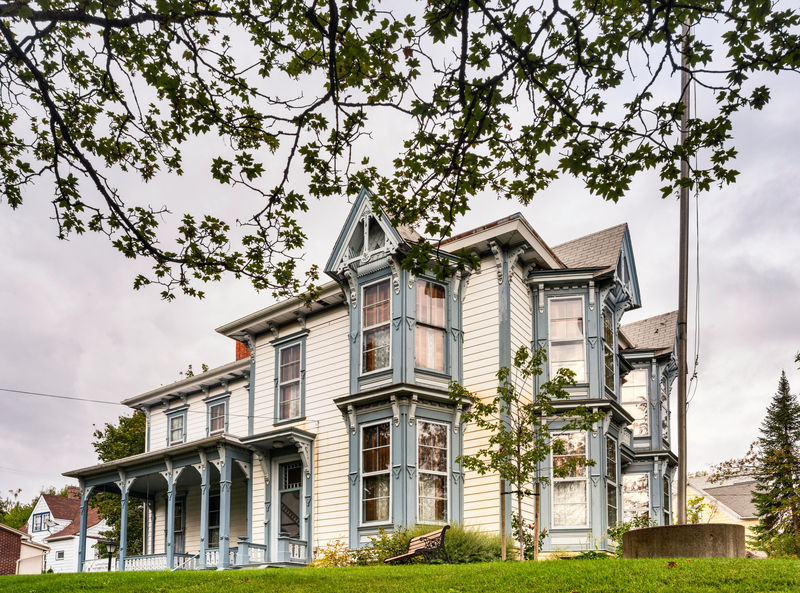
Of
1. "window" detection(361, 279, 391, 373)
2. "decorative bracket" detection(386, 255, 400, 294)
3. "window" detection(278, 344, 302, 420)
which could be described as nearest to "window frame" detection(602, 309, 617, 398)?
"decorative bracket" detection(386, 255, 400, 294)

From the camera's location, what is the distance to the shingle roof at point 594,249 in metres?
19.6

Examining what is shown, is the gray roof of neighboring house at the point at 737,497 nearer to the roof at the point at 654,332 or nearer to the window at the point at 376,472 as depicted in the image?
the roof at the point at 654,332

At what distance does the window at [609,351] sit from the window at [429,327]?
433 centimetres

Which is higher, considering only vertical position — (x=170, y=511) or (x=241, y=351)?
(x=241, y=351)

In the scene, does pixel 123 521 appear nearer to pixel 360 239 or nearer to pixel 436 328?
pixel 360 239

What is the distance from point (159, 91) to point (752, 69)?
6.78 m

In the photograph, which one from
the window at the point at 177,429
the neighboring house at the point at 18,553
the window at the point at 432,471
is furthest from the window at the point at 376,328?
the neighboring house at the point at 18,553

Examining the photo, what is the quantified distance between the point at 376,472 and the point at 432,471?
138 cm

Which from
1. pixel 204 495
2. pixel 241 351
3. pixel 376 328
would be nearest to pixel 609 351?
pixel 376 328

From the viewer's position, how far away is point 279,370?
21.8m

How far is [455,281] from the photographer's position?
60.1ft

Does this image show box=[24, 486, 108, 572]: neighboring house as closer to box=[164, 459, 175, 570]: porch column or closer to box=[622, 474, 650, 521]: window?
box=[164, 459, 175, 570]: porch column

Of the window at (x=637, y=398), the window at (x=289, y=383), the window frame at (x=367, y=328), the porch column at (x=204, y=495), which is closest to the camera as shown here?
the window frame at (x=367, y=328)

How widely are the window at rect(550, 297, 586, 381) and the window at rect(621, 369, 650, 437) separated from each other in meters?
7.77
